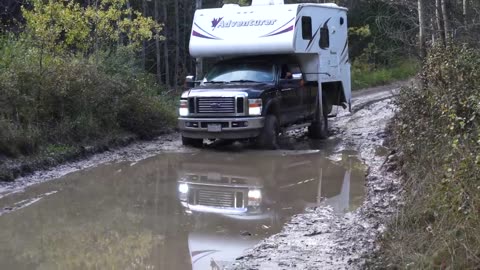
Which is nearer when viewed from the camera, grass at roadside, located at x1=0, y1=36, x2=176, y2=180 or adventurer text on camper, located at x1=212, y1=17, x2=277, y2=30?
grass at roadside, located at x1=0, y1=36, x2=176, y2=180

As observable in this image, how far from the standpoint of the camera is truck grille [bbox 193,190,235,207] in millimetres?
8982

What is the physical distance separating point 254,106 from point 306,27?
9.53ft

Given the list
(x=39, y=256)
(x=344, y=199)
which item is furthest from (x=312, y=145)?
(x=39, y=256)

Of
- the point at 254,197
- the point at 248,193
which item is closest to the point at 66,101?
the point at 248,193

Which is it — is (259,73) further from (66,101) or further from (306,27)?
(66,101)

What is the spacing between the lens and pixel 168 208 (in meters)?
8.66

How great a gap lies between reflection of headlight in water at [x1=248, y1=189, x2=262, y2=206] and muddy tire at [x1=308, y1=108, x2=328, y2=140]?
20.2ft

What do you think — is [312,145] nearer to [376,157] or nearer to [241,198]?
[376,157]

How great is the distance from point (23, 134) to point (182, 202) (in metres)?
4.01

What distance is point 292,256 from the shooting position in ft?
20.9

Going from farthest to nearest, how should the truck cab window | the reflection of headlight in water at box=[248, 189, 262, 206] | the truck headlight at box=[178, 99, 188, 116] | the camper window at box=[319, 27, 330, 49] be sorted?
the camper window at box=[319, 27, 330, 49]
the truck cab window
the truck headlight at box=[178, 99, 188, 116]
the reflection of headlight in water at box=[248, 189, 262, 206]

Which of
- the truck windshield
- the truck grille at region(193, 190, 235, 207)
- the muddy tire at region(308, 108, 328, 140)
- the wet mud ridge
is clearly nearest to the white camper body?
the truck windshield

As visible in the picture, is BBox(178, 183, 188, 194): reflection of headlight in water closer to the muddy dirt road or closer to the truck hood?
the muddy dirt road

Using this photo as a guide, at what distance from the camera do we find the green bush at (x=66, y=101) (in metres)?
11.6
